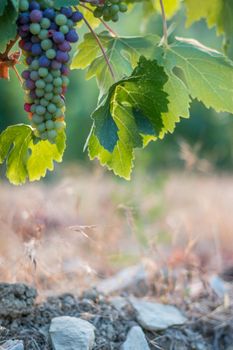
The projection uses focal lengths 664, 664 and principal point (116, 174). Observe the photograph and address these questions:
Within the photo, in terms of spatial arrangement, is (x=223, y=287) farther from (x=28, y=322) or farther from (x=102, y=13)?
(x=102, y=13)

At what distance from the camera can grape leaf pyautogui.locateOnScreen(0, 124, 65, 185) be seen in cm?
186

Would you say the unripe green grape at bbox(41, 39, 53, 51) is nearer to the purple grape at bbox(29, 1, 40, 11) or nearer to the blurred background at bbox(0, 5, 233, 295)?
the purple grape at bbox(29, 1, 40, 11)

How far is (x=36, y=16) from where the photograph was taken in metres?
1.57

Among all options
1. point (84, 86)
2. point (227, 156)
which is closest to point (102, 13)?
point (227, 156)

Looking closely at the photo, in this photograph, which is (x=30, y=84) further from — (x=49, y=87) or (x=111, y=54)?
(x=111, y=54)

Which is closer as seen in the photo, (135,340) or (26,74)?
(26,74)

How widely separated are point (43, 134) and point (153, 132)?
0.92 ft

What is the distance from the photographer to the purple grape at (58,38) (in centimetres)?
158

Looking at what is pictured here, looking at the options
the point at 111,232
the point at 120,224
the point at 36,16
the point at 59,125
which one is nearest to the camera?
the point at 36,16

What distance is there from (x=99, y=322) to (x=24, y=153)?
70 cm

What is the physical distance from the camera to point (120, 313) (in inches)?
93.9

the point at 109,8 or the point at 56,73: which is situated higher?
the point at 109,8

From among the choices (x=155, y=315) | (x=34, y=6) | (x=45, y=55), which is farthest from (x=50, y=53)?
(x=155, y=315)

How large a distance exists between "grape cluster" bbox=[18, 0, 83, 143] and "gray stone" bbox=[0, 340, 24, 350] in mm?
659
